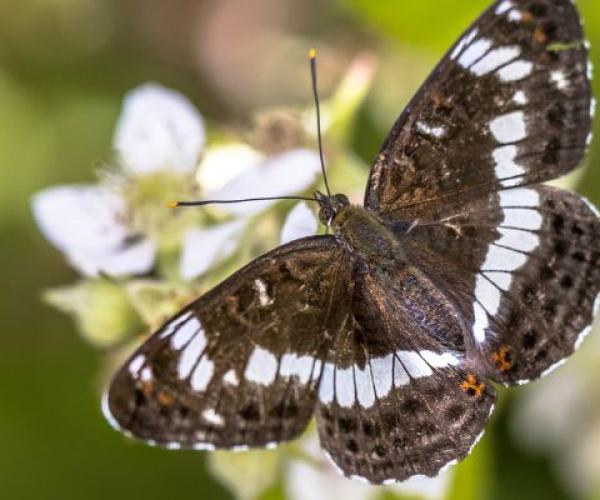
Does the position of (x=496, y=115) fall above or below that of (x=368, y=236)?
above

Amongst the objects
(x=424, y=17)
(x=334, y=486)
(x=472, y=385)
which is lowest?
(x=334, y=486)

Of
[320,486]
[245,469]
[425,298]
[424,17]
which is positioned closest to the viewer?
[425,298]

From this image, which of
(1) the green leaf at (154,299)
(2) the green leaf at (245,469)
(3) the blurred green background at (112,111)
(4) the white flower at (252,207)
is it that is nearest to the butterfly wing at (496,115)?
(4) the white flower at (252,207)

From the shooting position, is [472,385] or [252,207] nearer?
[472,385]

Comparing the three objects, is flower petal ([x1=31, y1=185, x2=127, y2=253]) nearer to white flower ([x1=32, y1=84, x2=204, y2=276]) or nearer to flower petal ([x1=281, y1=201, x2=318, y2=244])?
white flower ([x1=32, y1=84, x2=204, y2=276])

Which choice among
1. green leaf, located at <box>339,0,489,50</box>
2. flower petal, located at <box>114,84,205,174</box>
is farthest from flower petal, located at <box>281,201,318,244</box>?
green leaf, located at <box>339,0,489,50</box>

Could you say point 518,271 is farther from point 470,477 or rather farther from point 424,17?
point 424,17

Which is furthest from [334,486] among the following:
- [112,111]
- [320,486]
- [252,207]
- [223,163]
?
[112,111]

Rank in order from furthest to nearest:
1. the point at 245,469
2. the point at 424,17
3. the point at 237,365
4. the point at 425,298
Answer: the point at 424,17 → the point at 245,469 → the point at 425,298 → the point at 237,365
